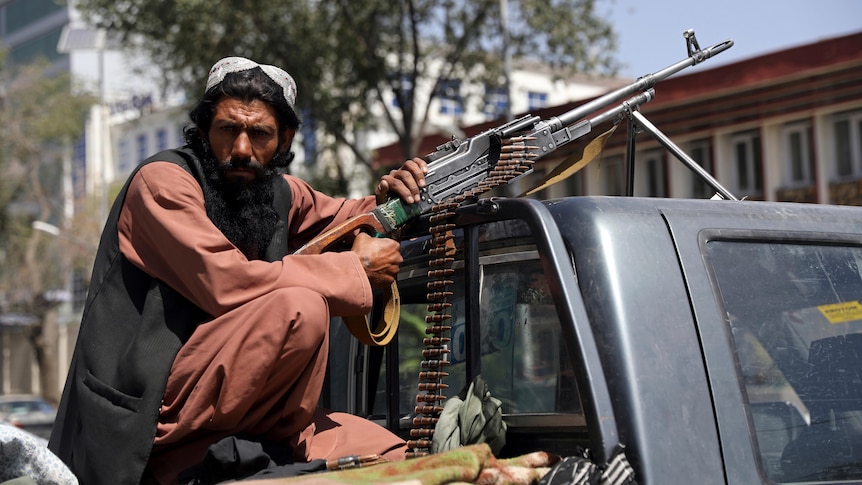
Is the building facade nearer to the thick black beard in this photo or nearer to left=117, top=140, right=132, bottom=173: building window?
the thick black beard

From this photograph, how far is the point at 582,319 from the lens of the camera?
204cm

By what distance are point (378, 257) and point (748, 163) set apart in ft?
58.2

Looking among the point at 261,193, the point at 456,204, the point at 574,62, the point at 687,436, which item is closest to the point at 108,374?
the point at 261,193

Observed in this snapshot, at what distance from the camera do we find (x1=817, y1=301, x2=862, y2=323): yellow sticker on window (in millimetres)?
2330

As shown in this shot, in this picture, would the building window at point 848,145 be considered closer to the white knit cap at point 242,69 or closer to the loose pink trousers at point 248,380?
the white knit cap at point 242,69

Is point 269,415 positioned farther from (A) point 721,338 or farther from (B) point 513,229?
(A) point 721,338

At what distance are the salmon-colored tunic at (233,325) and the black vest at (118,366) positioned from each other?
40 millimetres

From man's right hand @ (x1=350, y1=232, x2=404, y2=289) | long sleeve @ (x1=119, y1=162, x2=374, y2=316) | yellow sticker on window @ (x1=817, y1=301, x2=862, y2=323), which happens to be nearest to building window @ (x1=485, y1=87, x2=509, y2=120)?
man's right hand @ (x1=350, y1=232, x2=404, y2=289)

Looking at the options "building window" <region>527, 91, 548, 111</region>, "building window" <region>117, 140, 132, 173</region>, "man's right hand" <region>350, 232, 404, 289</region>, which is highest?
"building window" <region>527, 91, 548, 111</region>

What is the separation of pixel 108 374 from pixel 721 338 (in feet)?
4.33

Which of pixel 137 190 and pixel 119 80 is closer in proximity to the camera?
pixel 137 190

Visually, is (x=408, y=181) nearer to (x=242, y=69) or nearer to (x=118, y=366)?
(x=242, y=69)

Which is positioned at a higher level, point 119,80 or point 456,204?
point 119,80

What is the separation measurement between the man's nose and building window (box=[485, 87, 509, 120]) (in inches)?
665
